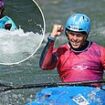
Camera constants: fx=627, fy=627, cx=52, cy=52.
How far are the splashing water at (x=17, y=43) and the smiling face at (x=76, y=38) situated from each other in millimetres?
418

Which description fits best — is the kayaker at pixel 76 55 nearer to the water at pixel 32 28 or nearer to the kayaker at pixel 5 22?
the water at pixel 32 28

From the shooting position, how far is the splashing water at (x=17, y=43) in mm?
7461

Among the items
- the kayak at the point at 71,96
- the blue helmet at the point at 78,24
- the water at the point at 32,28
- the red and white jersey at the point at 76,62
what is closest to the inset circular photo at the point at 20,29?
the water at the point at 32,28

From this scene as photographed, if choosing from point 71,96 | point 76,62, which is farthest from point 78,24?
point 71,96

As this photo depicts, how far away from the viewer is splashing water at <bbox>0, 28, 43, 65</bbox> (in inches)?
294

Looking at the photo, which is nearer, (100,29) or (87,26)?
(87,26)

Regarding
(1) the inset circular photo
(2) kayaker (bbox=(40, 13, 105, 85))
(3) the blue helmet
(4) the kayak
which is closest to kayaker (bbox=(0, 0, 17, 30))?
(1) the inset circular photo

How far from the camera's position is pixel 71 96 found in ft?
21.8

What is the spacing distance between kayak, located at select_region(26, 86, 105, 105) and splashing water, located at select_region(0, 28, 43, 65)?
810 mm

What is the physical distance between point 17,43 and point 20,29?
0.54 m

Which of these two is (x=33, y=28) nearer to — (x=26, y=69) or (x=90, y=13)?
(x=26, y=69)

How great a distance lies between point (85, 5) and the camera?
19750mm

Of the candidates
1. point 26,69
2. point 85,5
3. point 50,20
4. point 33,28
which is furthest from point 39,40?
point 85,5

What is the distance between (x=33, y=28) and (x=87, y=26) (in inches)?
26.8
